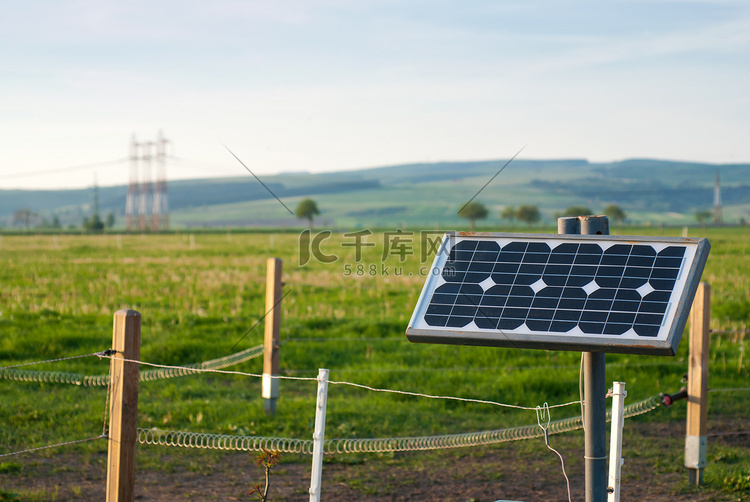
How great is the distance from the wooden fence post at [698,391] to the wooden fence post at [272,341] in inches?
199

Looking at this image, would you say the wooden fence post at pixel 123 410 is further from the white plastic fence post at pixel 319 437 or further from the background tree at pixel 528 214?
the background tree at pixel 528 214

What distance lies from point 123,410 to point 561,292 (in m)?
3.25

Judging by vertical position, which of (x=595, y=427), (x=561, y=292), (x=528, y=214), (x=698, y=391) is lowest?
(x=698, y=391)

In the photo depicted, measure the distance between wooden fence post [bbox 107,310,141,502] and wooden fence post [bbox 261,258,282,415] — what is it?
419 centimetres

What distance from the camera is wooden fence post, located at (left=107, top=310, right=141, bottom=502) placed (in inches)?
207

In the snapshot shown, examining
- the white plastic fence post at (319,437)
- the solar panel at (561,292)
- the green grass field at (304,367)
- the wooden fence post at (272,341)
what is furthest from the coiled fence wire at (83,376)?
the solar panel at (561,292)

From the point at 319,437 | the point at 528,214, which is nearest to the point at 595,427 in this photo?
the point at 319,437

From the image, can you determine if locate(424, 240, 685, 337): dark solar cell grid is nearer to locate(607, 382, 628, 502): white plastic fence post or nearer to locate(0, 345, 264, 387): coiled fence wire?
locate(607, 382, 628, 502): white plastic fence post

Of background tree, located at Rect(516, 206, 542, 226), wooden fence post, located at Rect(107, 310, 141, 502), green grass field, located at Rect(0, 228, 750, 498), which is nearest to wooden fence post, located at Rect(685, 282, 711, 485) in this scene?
green grass field, located at Rect(0, 228, 750, 498)

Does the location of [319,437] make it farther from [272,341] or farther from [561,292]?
[272,341]

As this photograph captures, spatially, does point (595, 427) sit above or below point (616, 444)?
above

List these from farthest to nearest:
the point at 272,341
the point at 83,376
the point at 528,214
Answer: the point at 528,214 < the point at 83,376 < the point at 272,341

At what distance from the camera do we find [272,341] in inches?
388

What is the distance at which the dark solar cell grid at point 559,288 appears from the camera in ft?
13.7
